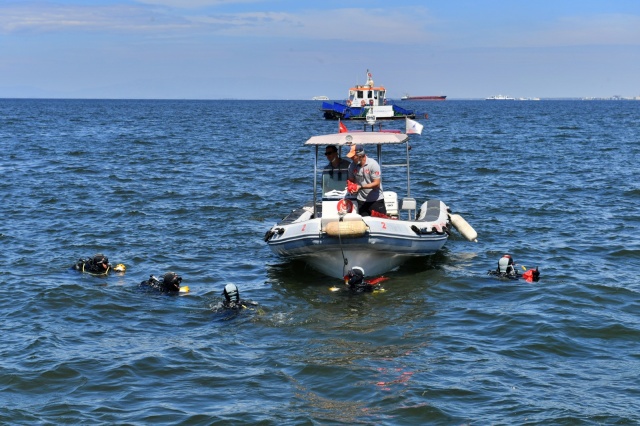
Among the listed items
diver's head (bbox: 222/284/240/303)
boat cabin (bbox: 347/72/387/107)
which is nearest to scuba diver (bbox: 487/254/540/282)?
diver's head (bbox: 222/284/240/303)

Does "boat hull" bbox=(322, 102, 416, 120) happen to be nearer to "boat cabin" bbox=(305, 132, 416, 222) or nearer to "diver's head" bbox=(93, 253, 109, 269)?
"boat cabin" bbox=(305, 132, 416, 222)

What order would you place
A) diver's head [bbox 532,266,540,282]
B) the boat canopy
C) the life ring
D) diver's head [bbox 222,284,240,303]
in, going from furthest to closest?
1. the boat canopy
2. diver's head [bbox 532,266,540,282]
3. the life ring
4. diver's head [bbox 222,284,240,303]

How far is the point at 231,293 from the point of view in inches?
510

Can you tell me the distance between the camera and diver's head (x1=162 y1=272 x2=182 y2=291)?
14.1m

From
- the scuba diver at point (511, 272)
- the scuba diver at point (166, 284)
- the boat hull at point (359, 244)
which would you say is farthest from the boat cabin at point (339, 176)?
the scuba diver at point (166, 284)

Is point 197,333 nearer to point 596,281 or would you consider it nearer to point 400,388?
point 400,388

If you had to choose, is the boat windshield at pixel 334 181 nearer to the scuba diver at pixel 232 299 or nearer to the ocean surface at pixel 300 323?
the ocean surface at pixel 300 323

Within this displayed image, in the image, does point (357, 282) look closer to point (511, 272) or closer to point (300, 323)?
point (300, 323)

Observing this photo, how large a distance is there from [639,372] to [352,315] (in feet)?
14.5

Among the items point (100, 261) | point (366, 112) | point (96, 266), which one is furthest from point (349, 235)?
point (366, 112)

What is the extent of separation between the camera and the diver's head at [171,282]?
14102 millimetres

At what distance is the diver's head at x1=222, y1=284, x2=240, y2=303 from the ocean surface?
10.5 inches

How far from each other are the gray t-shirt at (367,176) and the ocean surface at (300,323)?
1.57 m

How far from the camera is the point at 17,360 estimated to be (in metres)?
11.0
